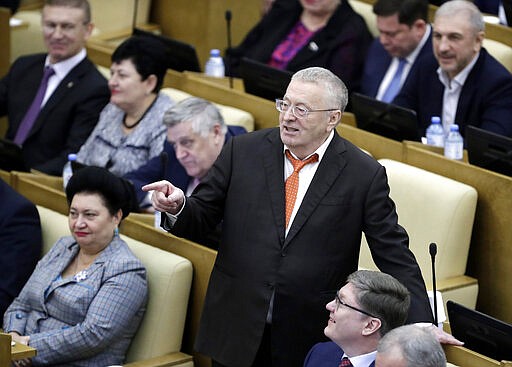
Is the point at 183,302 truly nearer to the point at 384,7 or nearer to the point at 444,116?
the point at 444,116

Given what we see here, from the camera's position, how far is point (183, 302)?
7.45 feet

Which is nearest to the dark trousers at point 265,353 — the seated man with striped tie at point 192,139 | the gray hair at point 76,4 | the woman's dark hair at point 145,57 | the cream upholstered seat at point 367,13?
the seated man with striped tie at point 192,139

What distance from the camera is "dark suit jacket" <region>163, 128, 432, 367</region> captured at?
1904 mm

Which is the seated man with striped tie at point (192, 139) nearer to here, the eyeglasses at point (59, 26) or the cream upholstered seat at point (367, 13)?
the eyeglasses at point (59, 26)

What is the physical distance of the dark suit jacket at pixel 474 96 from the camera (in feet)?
8.74

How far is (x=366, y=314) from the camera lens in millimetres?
1763

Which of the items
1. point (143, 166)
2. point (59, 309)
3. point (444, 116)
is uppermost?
point (444, 116)

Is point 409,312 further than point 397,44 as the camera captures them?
No

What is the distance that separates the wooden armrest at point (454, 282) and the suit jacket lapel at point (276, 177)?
1.61ft

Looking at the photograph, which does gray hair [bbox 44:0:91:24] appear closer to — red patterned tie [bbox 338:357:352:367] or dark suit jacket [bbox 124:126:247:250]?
dark suit jacket [bbox 124:126:247:250]

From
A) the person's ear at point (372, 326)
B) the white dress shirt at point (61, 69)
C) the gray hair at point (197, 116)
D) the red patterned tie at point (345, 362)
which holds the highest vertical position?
the gray hair at point (197, 116)

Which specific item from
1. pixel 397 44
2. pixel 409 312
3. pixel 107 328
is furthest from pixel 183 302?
pixel 397 44

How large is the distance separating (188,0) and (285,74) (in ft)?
3.93

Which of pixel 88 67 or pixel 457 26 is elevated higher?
pixel 457 26
